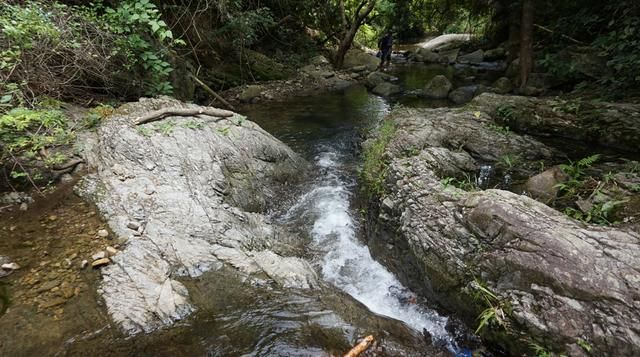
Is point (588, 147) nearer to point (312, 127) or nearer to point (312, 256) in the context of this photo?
point (312, 256)

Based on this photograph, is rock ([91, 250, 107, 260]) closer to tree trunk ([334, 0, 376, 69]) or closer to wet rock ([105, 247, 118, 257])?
wet rock ([105, 247, 118, 257])

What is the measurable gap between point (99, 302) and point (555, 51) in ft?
39.9

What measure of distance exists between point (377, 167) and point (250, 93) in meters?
8.11

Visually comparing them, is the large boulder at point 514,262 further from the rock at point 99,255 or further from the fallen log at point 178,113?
the fallen log at point 178,113

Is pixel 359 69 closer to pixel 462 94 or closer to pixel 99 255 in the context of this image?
pixel 462 94

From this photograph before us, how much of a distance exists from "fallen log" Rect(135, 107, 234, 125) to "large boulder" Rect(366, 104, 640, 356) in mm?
3436

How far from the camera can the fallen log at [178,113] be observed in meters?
5.22

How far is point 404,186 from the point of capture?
4.35m


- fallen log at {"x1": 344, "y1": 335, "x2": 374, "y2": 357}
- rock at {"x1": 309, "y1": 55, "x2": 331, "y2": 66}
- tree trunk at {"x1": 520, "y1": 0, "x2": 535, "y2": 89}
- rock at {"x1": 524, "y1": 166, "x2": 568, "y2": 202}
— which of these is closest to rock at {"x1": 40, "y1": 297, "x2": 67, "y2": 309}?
fallen log at {"x1": 344, "y1": 335, "x2": 374, "y2": 357}

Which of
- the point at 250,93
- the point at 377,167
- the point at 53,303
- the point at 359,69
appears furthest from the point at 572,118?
the point at 359,69

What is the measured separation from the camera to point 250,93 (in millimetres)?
12102

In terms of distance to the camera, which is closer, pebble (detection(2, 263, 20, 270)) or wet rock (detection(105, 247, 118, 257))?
pebble (detection(2, 263, 20, 270))

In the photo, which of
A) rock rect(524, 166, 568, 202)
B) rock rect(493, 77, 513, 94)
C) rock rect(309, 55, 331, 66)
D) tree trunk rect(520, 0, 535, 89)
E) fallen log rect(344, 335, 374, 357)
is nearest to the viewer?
fallen log rect(344, 335, 374, 357)

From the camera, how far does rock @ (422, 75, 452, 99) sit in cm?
1177
